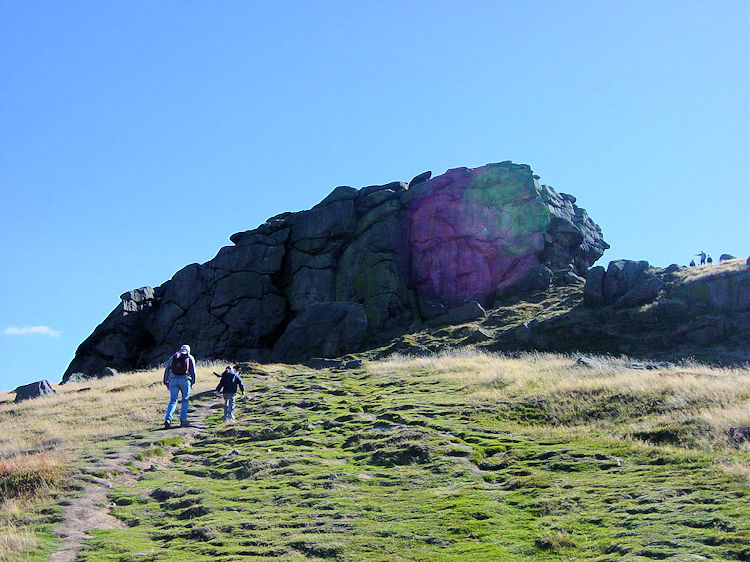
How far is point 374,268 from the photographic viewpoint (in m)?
64.6

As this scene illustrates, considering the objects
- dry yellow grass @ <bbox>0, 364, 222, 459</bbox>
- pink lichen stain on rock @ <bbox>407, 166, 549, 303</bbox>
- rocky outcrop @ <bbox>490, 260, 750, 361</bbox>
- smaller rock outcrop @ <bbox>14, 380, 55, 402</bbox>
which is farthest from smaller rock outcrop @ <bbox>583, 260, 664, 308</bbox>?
smaller rock outcrop @ <bbox>14, 380, 55, 402</bbox>

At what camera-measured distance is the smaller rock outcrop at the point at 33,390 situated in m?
37.2

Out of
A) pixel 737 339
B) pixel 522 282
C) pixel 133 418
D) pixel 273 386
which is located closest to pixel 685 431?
pixel 133 418

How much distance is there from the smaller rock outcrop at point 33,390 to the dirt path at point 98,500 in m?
19.7

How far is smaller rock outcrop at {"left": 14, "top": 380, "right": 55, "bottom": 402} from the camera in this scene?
37250 millimetres

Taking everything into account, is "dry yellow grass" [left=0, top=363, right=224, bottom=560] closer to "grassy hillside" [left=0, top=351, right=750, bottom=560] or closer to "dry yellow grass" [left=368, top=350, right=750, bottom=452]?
"grassy hillside" [left=0, top=351, right=750, bottom=560]

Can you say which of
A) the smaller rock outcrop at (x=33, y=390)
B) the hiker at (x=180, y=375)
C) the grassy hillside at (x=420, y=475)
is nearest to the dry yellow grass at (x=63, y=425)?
the grassy hillside at (x=420, y=475)

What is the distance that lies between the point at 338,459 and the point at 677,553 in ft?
31.2

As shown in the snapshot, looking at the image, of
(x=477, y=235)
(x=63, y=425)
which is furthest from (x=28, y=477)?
(x=477, y=235)

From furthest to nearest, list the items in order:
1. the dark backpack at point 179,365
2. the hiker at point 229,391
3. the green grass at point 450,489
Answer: the hiker at point 229,391
the dark backpack at point 179,365
the green grass at point 450,489

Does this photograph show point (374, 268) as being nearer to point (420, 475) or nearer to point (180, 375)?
point (180, 375)

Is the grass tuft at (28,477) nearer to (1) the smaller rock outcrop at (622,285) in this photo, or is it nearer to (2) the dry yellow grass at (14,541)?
(2) the dry yellow grass at (14,541)

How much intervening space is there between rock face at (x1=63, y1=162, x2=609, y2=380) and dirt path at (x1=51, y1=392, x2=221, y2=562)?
135 ft

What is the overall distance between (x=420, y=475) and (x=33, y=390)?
30971 millimetres
